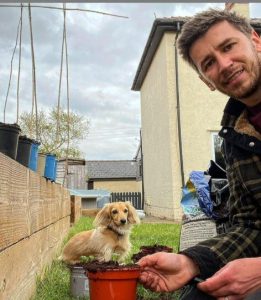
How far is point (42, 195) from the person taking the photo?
409 cm

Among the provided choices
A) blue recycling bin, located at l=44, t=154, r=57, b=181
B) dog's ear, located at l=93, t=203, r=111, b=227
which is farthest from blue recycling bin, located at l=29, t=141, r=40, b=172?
dog's ear, located at l=93, t=203, r=111, b=227

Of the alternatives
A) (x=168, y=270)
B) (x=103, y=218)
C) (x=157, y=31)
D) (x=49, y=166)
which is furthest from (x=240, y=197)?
(x=157, y=31)

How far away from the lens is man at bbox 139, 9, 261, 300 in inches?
74.2

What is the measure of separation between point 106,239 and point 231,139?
Result: 3.50 metres

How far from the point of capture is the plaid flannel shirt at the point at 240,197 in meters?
1.90

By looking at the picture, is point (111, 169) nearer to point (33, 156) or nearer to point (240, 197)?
point (33, 156)

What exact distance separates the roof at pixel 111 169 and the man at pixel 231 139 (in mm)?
41063

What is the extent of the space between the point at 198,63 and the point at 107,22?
314 cm

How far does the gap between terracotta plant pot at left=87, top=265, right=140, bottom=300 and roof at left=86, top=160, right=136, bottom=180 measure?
40.8 m

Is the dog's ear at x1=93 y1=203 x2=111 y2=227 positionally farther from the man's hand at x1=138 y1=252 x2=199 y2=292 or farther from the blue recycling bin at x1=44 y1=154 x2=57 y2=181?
the man's hand at x1=138 y1=252 x2=199 y2=292

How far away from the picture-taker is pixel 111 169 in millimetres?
45938

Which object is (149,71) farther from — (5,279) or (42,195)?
(5,279)

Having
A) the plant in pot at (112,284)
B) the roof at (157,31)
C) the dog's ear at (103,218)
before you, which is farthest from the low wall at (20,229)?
the roof at (157,31)

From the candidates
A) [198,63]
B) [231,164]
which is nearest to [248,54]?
[198,63]
